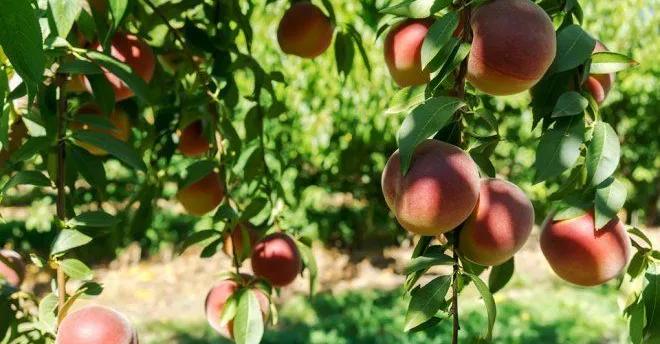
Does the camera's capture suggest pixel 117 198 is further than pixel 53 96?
Yes

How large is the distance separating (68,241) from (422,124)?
47cm

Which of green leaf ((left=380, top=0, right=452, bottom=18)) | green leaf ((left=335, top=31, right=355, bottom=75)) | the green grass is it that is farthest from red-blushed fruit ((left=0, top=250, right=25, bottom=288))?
the green grass

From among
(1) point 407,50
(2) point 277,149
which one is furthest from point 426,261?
(2) point 277,149

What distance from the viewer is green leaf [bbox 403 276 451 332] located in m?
0.64

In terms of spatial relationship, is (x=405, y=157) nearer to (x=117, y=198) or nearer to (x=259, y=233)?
(x=259, y=233)

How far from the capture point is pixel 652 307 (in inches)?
28.0

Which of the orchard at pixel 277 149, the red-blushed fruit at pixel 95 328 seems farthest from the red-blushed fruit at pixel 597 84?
the red-blushed fruit at pixel 95 328

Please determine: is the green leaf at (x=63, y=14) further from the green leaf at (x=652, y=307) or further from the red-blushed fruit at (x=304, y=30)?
the green leaf at (x=652, y=307)

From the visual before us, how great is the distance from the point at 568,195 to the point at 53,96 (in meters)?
0.67

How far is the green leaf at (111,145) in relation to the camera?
0.88m

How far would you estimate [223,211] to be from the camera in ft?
3.51

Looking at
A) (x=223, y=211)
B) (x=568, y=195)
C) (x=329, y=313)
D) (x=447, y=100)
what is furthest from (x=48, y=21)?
(x=329, y=313)

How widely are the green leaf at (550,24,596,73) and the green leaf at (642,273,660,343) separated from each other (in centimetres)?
22

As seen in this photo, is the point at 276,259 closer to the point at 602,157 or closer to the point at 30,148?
the point at 30,148
